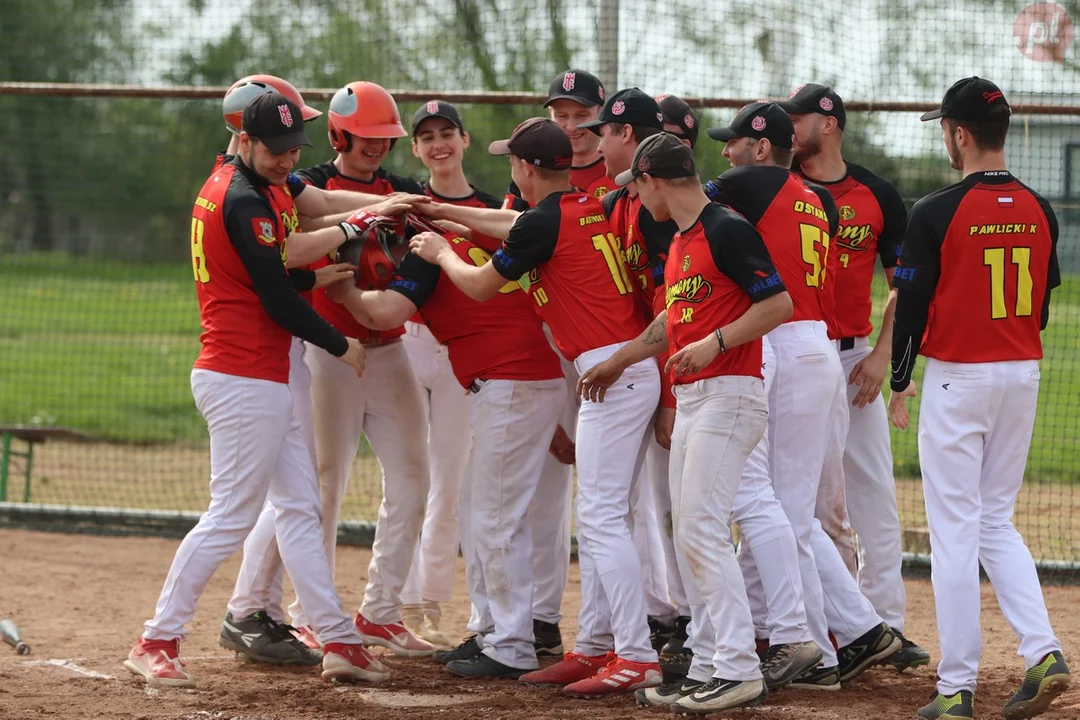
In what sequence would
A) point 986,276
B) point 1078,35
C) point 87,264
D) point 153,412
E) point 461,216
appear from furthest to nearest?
point 87,264
point 153,412
point 1078,35
point 461,216
point 986,276

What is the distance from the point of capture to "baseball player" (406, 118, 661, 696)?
496cm

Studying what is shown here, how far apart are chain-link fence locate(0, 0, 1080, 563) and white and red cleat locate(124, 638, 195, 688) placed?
3.74 metres

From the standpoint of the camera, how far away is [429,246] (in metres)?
5.29

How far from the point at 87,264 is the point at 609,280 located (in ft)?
44.4

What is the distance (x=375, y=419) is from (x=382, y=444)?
0.12 metres

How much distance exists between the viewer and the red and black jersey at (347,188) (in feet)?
18.9

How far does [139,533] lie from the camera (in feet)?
28.6

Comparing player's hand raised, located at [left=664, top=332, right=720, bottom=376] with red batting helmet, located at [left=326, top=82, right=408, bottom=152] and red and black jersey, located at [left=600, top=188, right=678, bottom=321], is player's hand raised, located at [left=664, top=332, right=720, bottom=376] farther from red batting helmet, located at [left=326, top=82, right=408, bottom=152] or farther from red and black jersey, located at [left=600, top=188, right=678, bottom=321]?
red batting helmet, located at [left=326, top=82, right=408, bottom=152]

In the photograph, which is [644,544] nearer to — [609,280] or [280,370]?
[609,280]

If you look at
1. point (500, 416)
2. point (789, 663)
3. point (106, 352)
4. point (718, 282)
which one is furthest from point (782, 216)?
point (106, 352)

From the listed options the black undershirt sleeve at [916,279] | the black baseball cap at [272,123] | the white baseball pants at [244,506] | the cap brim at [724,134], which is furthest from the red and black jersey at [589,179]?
the black undershirt sleeve at [916,279]

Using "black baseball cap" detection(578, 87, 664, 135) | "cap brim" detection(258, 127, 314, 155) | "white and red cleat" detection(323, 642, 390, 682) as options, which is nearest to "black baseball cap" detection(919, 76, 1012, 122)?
"black baseball cap" detection(578, 87, 664, 135)

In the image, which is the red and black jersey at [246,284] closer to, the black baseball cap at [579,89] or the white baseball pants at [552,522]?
the white baseball pants at [552,522]

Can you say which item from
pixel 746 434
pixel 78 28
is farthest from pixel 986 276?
pixel 78 28
